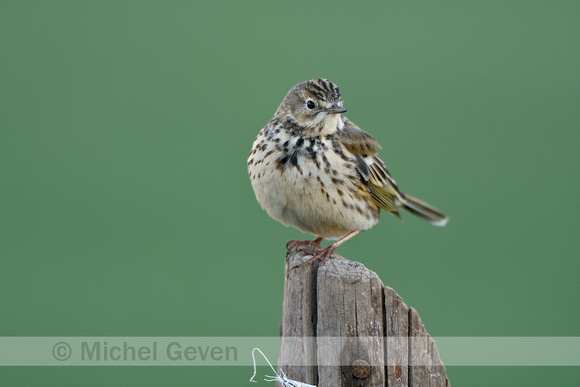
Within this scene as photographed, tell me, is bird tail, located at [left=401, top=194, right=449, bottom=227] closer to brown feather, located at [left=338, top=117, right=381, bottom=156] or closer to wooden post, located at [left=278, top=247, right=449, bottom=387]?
brown feather, located at [left=338, top=117, right=381, bottom=156]

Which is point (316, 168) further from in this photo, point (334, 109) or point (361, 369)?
point (361, 369)

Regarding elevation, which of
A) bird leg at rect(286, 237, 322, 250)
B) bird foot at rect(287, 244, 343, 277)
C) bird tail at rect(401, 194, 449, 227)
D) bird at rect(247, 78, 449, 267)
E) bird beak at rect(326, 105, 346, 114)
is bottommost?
bird foot at rect(287, 244, 343, 277)

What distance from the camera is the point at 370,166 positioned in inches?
226

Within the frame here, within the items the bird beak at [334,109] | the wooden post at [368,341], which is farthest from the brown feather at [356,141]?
the wooden post at [368,341]

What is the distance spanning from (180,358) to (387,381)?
50.9 inches

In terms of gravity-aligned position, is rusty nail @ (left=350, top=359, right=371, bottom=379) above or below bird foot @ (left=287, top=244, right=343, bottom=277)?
below

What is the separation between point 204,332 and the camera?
716cm

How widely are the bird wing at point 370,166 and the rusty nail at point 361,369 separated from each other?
2430 millimetres

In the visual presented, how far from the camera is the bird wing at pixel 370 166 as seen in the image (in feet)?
18.3

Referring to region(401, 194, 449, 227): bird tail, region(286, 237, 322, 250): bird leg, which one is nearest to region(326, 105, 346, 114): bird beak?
region(286, 237, 322, 250): bird leg

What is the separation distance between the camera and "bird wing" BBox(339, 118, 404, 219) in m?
5.57

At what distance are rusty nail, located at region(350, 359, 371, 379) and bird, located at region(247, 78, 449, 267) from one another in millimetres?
1759

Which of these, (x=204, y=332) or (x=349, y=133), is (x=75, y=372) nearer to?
(x=204, y=332)

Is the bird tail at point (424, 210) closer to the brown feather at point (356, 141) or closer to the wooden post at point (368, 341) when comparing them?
the brown feather at point (356, 141)
